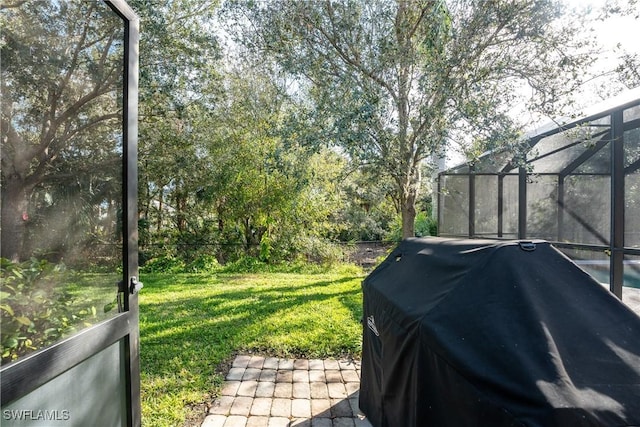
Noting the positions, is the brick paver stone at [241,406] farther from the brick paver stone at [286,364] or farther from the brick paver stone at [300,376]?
the brick paver stone at [286,364]

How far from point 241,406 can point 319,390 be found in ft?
2.13

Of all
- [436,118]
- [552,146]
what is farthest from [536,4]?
[552,146]

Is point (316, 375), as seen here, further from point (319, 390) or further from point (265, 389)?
point (265, 389)

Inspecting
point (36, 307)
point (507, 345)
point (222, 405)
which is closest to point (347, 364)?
point (222, 405)

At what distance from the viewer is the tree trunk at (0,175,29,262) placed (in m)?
1.27

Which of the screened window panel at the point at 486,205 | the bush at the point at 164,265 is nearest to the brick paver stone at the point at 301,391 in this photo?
the screened window panel at the point at 486,205

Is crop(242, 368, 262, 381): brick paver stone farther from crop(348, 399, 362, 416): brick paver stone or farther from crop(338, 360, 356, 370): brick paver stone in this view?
crop(348, 399, 362, 416): brick paver stone

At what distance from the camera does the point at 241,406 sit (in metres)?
2.61

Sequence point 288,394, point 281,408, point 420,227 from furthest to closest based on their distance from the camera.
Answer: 1. point 420,227
2. point 288,394
3. point 281,408

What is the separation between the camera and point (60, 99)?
1.55 metres

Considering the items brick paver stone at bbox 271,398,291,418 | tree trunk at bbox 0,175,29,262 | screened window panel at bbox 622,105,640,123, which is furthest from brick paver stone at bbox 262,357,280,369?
screened window panel at bbox 622,105,640,123

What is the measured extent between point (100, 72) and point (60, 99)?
1.08ft

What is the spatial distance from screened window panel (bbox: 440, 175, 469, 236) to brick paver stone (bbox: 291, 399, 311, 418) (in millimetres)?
5516

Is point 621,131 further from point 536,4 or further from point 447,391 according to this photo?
point 447,391
